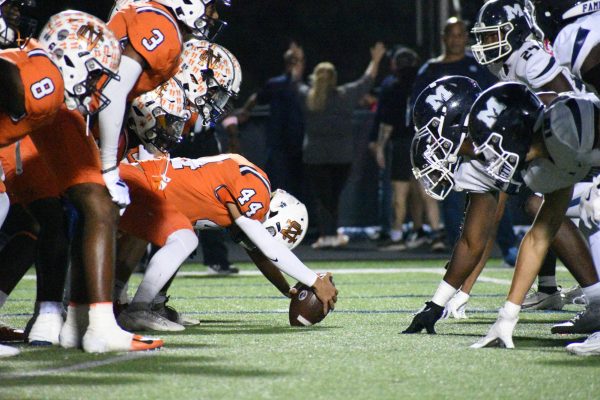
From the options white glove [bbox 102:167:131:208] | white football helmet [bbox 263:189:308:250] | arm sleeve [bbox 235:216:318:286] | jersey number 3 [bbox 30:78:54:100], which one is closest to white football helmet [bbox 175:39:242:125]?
white football helmet [bbox 263:189:308:250]

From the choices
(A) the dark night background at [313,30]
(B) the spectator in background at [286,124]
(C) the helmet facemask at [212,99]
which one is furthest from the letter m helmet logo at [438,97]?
(A) the dark night background at [313,30]

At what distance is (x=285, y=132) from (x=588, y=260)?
703cm

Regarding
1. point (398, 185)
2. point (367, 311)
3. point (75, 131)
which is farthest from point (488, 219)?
point (398, 185)

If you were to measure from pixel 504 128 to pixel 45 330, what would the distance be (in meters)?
2.10

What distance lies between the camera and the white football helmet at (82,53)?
439 centimetres

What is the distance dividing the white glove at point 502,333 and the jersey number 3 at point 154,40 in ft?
5.83

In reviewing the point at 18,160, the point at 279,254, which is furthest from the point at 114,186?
the point at 279,254

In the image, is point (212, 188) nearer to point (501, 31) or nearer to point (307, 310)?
point (307, 310)

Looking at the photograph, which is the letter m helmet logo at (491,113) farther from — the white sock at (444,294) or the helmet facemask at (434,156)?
the white sock at (444,294)

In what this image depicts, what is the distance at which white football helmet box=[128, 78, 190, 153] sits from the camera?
555 cm

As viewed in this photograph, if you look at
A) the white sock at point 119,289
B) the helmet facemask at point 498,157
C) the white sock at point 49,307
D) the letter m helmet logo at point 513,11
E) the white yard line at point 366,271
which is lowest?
the white yard line at point 366,271

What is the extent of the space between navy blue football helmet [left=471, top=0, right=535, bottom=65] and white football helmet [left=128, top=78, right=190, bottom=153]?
155 centimetres

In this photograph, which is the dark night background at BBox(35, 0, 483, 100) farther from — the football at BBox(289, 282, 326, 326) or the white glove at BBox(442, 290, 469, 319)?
the football at BBox(289, 282, 326, 326)

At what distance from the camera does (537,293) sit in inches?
263
